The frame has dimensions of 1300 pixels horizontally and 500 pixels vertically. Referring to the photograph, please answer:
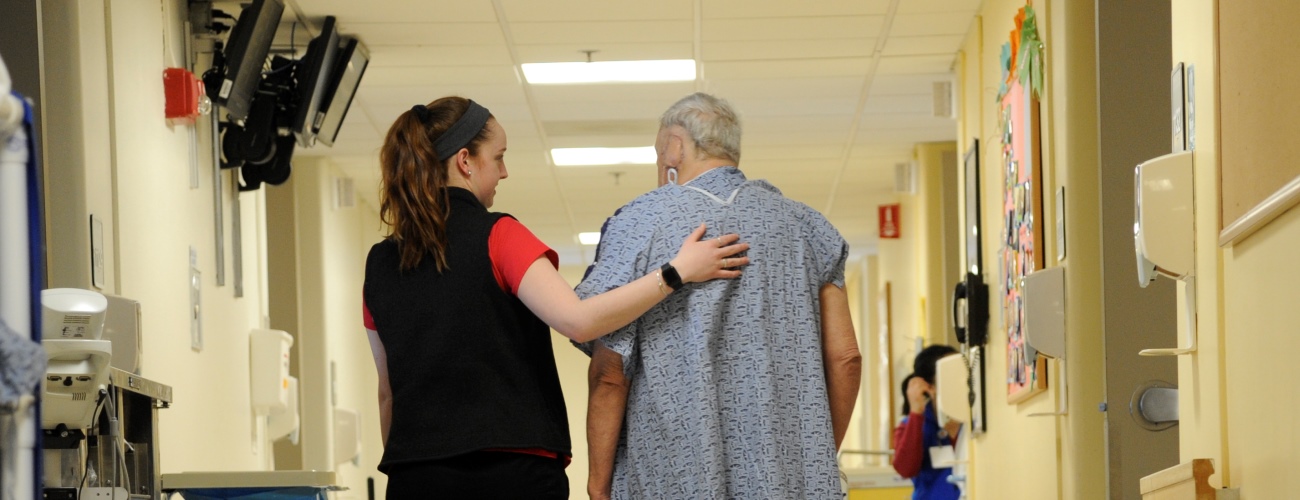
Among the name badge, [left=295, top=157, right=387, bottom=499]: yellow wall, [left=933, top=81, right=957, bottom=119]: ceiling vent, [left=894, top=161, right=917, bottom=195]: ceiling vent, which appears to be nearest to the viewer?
the name badge

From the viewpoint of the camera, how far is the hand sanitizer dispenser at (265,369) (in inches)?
245

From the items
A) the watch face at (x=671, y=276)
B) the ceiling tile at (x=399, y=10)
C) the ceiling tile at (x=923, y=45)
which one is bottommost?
the watch face at (x=671, y=276)

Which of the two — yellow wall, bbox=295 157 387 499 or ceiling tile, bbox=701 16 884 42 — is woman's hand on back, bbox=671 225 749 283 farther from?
yellow wall, bbox=295 157 387 499

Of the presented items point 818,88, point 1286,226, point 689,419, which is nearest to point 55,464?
point 689,419

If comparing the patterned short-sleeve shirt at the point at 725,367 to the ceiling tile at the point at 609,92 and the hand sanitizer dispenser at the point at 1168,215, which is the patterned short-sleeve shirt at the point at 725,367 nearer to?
the hand sanitizer dispenser at the point at 1168,215

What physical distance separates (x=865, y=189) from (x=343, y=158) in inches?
141

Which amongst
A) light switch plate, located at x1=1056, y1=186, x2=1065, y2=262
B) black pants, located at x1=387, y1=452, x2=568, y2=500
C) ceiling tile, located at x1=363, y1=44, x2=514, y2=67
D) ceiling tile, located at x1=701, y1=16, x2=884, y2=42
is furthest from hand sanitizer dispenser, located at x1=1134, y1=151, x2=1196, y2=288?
ceiling tile, located at x1=363, y1=44, x2=514, y2=67

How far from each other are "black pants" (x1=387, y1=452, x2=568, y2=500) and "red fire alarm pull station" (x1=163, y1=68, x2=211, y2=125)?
3.01m

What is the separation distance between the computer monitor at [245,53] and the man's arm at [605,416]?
320 cm

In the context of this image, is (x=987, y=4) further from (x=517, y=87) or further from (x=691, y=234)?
(x=691, y=234)

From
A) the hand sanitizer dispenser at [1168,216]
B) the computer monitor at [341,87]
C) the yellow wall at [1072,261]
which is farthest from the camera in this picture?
the computer monitor at [341,87]

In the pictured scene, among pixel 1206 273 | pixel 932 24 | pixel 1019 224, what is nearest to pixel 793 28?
pixel 932 24

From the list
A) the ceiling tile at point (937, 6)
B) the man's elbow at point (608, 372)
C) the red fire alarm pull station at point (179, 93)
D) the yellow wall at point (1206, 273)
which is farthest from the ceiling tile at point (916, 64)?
the man's elbow at point (608, 372)

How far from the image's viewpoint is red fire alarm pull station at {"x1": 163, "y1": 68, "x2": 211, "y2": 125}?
4.96m
